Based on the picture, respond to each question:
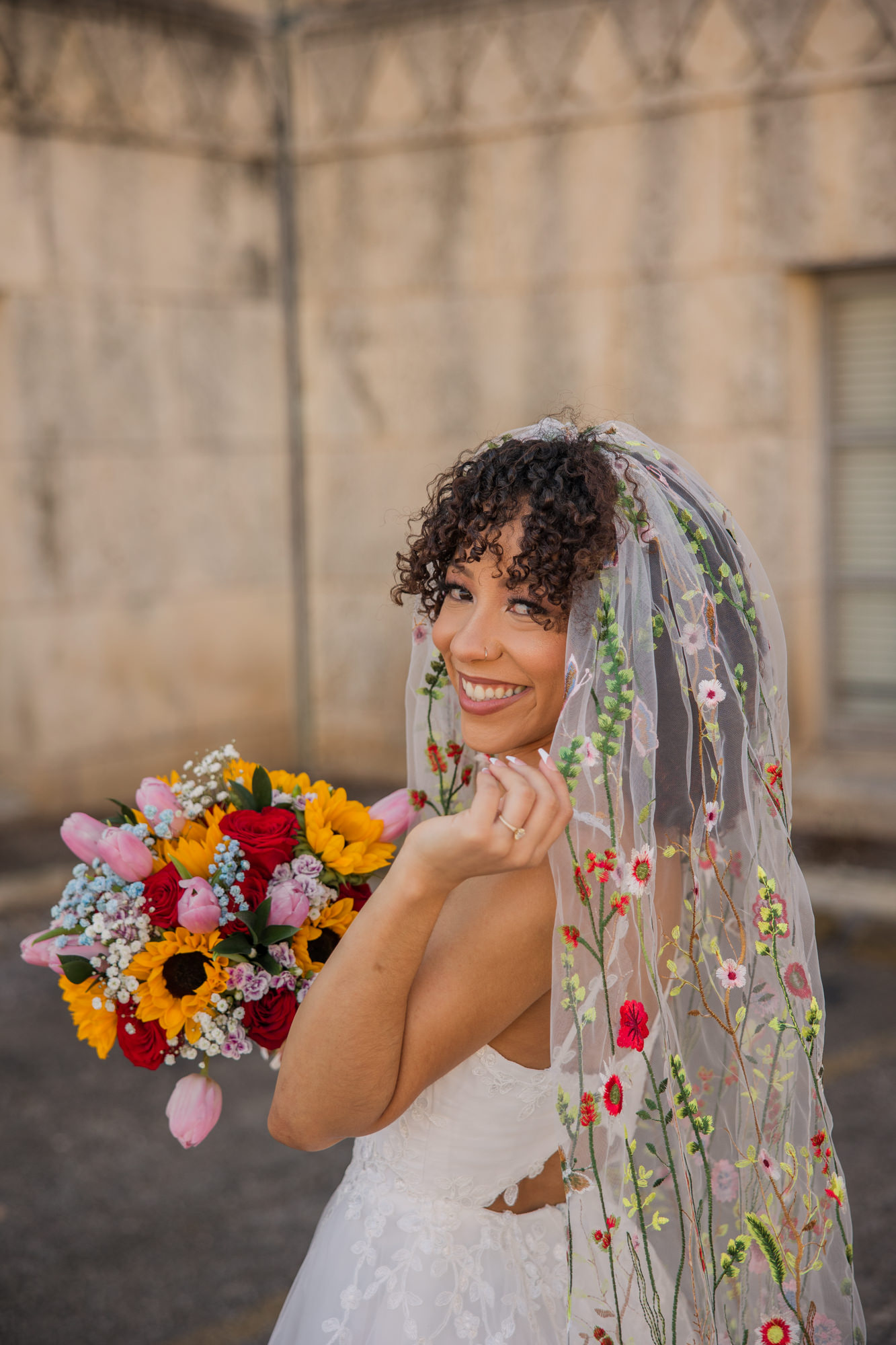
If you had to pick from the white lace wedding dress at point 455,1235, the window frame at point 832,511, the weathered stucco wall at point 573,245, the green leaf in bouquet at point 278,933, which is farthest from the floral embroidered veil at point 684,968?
the window frame at point 832,511

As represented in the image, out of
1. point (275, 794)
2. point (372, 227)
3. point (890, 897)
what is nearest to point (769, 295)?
point (372, 227)

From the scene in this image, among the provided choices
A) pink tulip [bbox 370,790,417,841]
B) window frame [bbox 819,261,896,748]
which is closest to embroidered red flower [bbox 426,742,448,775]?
pink tulip [bbox 370,790,417,841]

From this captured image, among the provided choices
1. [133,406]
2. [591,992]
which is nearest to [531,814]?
[591,992]

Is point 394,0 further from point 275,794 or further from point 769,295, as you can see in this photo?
point 275,794

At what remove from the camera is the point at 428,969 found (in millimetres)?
1590

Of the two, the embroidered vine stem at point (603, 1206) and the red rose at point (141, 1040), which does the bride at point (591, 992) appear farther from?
the red rose at point (141, 1040)

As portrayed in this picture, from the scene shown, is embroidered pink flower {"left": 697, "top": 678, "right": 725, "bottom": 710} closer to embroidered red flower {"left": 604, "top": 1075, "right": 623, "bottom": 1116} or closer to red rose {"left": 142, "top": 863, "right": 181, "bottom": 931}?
embroidered red flower {"left": 604, "top": 1075, "right": 623, "bottom": 1116}

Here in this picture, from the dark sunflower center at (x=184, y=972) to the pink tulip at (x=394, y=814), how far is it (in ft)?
1.17

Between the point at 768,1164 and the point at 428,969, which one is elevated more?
the point at 428,969

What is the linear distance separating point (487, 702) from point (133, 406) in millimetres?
5528

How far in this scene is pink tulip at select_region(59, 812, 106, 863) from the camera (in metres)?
1.90

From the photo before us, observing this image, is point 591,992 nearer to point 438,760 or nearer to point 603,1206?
point 603,1206

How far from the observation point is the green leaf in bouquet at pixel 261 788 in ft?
6.51

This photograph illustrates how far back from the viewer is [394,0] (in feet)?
22.0
